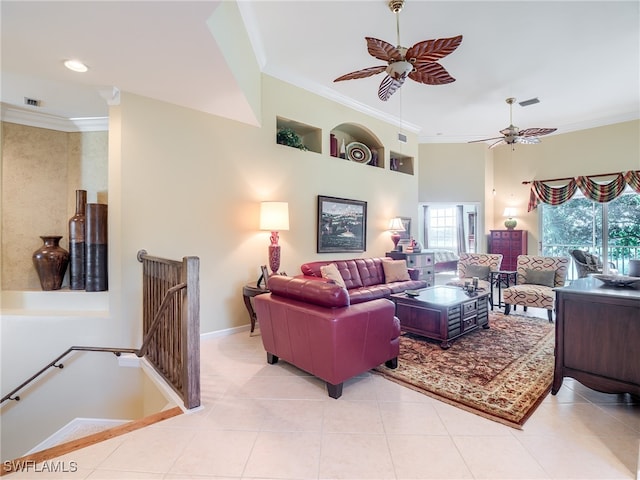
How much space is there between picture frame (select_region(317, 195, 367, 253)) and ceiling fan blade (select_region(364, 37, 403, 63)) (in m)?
2.29

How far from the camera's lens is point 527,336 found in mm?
3785

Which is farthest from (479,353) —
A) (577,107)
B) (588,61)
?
(577,107)

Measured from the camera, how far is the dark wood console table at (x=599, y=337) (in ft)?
6.85

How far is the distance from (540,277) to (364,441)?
14.0ft

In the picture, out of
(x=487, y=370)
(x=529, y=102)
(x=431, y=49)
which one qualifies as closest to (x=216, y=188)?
(x=431, y=49)

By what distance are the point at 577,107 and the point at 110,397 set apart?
8.31 meters

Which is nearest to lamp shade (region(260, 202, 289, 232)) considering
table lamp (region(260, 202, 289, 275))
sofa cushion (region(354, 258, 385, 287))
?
table lamp (region(260, 202, 289, 275))

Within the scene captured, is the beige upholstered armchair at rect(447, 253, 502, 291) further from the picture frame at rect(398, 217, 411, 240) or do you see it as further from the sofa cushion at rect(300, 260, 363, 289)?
the sofa cushion at rect(300, 260, 363, 289)

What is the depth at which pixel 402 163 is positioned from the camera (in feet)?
22.2

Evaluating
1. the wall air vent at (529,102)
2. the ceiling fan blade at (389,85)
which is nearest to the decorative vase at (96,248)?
the ceiling fan blade at (389,85)

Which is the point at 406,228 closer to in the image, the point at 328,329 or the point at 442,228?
the point at 442,228

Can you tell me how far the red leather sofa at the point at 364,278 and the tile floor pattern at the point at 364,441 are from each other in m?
2.00

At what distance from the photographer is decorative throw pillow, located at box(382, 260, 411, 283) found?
5168mm

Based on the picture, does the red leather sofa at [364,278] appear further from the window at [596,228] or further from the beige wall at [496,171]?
the window at [596,228]
